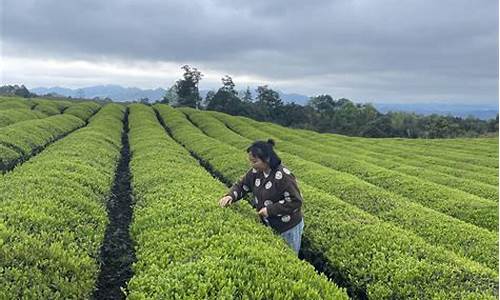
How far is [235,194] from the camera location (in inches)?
405

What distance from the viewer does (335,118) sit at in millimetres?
101000

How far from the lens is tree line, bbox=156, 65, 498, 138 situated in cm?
8437

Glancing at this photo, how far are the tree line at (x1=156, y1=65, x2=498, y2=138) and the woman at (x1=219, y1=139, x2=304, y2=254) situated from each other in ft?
251

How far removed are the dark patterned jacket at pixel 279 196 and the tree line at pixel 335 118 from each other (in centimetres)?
7654

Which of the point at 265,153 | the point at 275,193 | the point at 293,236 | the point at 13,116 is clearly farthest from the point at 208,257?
the point at 13,116

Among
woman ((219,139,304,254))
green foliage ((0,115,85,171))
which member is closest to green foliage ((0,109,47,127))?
green foliage ((0,115,85,171))

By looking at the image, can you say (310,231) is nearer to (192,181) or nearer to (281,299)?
(192,181)

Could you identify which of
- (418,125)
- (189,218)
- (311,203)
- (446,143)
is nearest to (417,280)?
(189,218)

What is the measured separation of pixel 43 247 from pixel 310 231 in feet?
19.5

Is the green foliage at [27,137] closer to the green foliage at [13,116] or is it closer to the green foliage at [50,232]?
the green foliage at [13,116]

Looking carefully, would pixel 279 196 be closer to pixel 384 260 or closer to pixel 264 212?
pixel 264 212

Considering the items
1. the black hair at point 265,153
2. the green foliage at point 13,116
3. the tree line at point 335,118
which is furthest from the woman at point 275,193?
the tree line at point 335,118

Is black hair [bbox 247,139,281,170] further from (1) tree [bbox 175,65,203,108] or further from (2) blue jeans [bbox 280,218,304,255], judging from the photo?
(1) tree [bbox 175,65,203,108]

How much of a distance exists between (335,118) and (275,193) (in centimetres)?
9355
